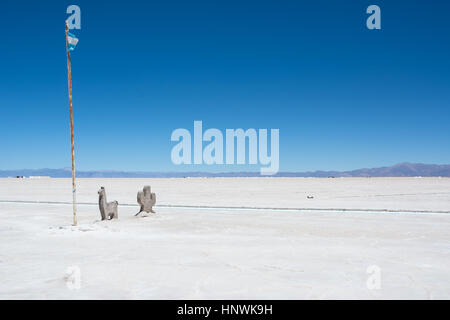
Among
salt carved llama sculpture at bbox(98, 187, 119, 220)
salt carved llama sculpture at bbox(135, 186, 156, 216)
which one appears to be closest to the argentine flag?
salt carved llama sculpture at bbox(98, 187, 119, 220)

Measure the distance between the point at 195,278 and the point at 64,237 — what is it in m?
5.96

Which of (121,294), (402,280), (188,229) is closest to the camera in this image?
(121,294)

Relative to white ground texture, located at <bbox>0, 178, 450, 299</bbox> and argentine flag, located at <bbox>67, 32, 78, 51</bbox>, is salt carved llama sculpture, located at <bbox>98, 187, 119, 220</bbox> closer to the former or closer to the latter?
white ground texture, located at <bbox>0, 178, 450, 299</bbox>

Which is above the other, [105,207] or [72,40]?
[72,40]

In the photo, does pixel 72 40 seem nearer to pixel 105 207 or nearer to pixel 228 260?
pixel 105 207

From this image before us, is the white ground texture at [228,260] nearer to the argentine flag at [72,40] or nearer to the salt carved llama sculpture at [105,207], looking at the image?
the salt carved llama sculpture at [105,207]

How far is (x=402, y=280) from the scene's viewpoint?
6.15 meters

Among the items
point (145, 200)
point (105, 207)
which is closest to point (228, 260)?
point (105, 207)

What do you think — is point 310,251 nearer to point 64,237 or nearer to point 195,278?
point 195,278

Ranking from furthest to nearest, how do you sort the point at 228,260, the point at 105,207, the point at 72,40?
the point at 105,207
the point at 72,40
the point at 228,260

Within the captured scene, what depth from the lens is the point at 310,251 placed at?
856 centimetres

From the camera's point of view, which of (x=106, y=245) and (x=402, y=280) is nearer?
(x=402, y=280)
